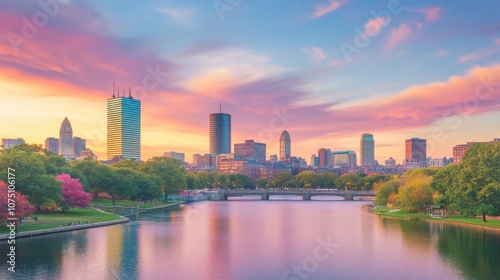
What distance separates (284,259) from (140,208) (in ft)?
247

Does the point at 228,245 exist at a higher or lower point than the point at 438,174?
lower

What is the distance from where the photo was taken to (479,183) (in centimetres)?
8800

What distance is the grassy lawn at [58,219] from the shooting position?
7047cm

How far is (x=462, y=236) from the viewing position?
73000mm

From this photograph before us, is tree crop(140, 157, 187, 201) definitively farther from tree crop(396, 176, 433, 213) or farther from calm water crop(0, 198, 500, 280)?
tree crop(396, 176, 433, 213)

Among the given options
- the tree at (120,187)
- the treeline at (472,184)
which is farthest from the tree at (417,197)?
the tree at (120,187)

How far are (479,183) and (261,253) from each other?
48843 millimetres

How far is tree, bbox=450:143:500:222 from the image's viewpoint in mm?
84500

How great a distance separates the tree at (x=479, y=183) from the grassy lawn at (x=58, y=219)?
62.2 meters

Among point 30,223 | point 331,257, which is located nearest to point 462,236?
point 331,257

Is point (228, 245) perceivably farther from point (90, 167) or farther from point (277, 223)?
point (90, 167)

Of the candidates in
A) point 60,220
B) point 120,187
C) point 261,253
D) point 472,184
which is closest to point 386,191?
point 472,184

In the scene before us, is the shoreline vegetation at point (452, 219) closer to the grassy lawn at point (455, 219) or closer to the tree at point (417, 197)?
the grassy lawn at point (455, 219)

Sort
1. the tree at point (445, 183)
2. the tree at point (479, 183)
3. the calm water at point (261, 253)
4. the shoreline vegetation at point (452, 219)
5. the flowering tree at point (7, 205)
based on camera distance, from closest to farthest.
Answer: the calm water at point (261, 253)
the flowering tree at point (7, 205)
the shoreline vegetation at point (452, 219)
the tree at point (479, 183)
the tree at point (445, 183)
